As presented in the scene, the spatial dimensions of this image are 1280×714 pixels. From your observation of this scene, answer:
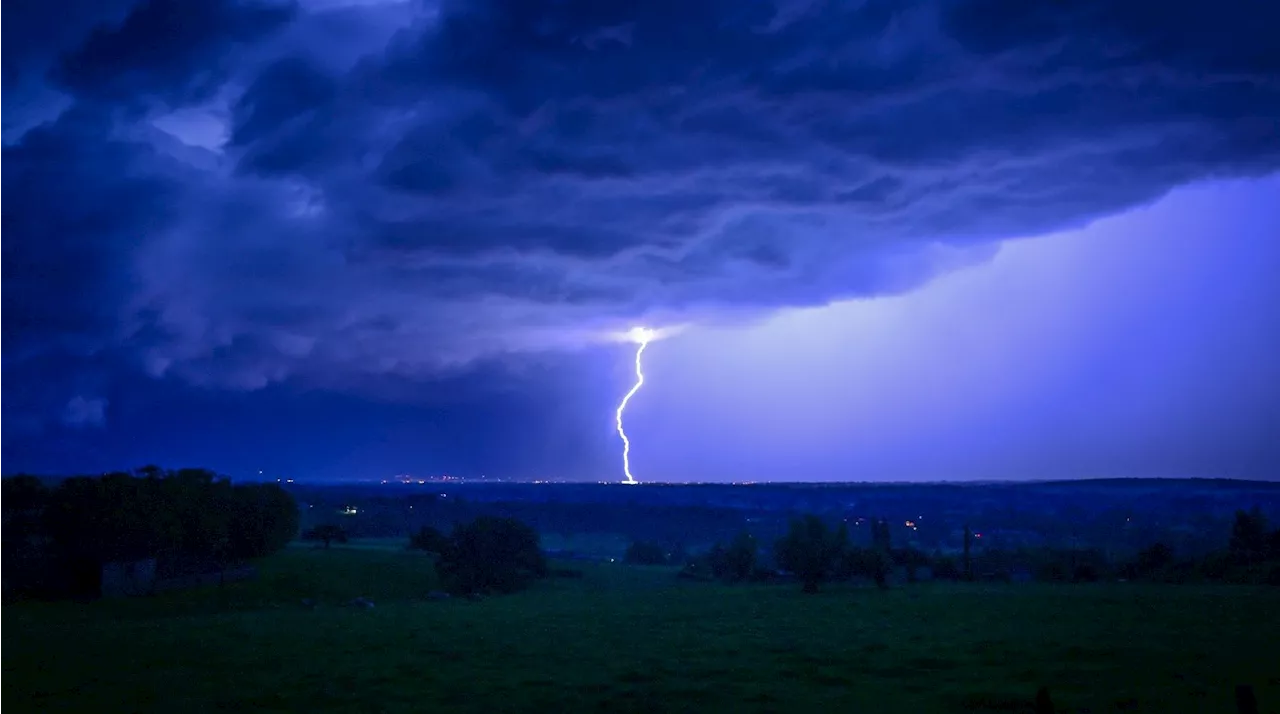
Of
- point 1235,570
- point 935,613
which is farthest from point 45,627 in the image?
point 1235,570

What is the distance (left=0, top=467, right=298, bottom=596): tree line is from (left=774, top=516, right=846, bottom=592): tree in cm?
4709

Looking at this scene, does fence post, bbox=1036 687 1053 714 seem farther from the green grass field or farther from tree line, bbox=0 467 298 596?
tree line, bbox=0 467 298 596

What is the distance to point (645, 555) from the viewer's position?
129m

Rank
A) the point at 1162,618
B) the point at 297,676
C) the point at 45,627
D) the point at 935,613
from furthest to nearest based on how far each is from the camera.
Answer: the point at 935,613 → the point at 45,627 → the point at 1162,618 → the point at 297,676

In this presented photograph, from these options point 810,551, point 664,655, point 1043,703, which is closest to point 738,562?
point 810,551

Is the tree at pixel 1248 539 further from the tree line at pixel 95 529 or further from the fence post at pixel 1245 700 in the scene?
the tree line at pixel 95 529

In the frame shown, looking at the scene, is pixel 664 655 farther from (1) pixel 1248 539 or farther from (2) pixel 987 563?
(1) pixel 1248 539

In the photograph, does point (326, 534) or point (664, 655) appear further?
point (326, 534)

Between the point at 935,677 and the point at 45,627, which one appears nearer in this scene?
A: the point at 935,677

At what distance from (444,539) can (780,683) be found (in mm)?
63376

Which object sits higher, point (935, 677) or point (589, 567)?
point (935, 677)

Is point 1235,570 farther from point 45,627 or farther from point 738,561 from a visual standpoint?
point 45,627

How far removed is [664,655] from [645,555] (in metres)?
97.6

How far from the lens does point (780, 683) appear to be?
27328 mm
